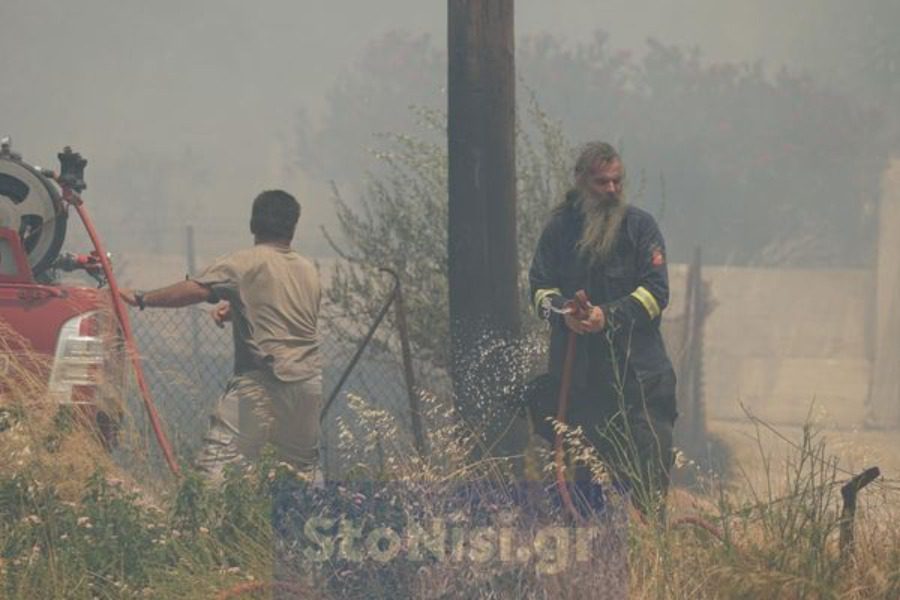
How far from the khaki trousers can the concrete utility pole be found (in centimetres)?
162

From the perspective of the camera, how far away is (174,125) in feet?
176

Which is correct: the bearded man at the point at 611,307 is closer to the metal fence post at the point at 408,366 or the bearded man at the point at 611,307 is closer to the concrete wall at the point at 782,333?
the metal fence post at the point at 408,366

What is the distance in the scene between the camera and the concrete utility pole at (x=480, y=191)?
355 inches

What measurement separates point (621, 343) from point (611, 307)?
20 centimetres

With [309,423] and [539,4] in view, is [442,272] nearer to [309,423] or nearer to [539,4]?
[309,423]

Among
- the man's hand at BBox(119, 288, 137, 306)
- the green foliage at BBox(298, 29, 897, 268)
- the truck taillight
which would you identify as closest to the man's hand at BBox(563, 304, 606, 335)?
the man's hand at BBox(119, 288, 137, 306)

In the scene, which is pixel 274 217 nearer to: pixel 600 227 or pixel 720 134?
pixel 600 227

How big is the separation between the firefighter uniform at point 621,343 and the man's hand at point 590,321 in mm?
78

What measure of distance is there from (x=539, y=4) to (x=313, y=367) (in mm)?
45629

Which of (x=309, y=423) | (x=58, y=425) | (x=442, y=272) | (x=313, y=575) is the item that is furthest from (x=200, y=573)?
(x=442, y=272)

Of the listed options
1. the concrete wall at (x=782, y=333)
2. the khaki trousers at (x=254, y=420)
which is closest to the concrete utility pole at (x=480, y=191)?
the khaki trousers at (x=254, y=420)

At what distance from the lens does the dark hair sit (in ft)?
24.6

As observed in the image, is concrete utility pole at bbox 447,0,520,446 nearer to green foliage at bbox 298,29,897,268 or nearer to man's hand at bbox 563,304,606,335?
man's hand at bbox 563,304,606,335

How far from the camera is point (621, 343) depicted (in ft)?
23.3
